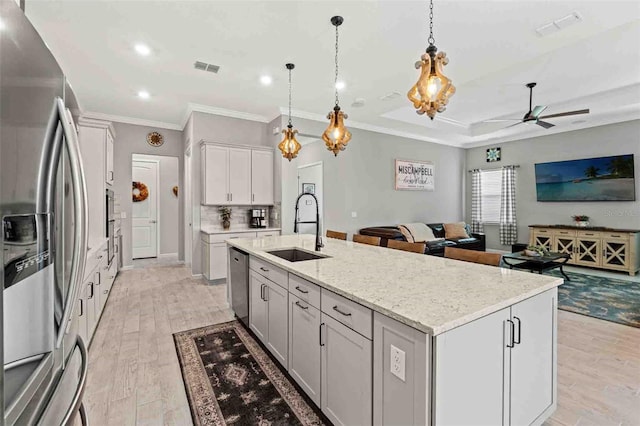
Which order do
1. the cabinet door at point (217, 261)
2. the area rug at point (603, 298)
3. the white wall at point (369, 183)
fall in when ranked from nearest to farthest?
the area rug at point (603, 298), the cabinet door at point (217, 261), the white wall at point (369, 183)

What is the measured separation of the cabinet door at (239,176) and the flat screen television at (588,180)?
638cm

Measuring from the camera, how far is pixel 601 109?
5387 millimetres

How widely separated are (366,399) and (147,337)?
2.50m

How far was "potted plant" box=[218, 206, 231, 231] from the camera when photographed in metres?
5.35

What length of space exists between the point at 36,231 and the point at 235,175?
4.57 metres

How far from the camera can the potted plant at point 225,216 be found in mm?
5348

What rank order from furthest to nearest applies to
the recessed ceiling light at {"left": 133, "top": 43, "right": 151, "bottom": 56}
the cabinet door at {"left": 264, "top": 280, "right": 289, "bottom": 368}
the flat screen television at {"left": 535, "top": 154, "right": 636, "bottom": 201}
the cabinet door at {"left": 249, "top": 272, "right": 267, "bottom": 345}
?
the flat screen television at {"left": 535, "top": 154, "right": 636, "bottom": 201}, the recessed ceiling light at {"left": 133, "top": 43, "right": 151, "bottom": 56}, the cabinet door at {"left": 249, "top": 272, "right": 267, "bottom": 345}, the cabinet door at {"left": 264, "top": 280, "right": 289, "bottom": 368}

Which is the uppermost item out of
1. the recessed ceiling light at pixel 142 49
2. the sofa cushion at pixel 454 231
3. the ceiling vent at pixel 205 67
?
the ceiling vent at pixel 205 67

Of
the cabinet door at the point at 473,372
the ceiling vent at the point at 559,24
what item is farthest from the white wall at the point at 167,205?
the cabinet door at the point at 473,372

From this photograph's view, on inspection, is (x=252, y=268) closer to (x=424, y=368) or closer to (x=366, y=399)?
(x=366, y=399)

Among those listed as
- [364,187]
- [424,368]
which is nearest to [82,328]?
[424,368]

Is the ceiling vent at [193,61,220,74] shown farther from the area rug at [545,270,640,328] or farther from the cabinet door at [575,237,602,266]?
the cabinet door at [575,237,602,266]

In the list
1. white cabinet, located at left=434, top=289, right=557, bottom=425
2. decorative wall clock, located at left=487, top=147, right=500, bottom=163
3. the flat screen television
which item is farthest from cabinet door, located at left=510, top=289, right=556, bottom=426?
decorative wall clock, located at left=487, top=147, right=500, bottom=163

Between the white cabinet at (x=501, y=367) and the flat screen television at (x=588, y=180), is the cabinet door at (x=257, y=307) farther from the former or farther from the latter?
the flat screen television at (x=588, y=180)
